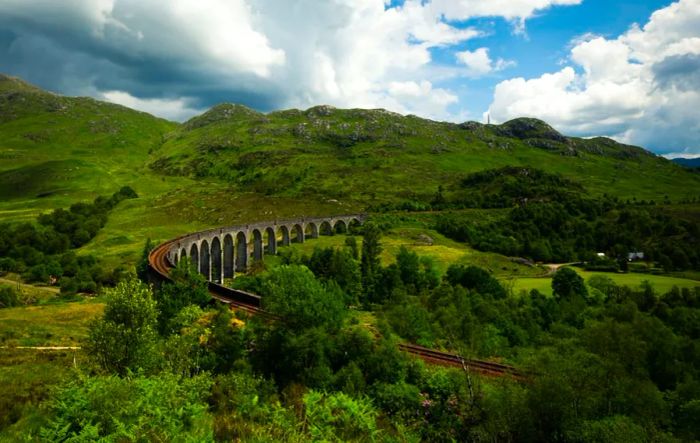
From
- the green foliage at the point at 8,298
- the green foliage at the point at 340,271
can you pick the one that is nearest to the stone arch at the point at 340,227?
the green foliage at the point at 340,271

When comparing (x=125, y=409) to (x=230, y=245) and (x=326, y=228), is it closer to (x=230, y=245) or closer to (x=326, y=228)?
(x=230, y=245)

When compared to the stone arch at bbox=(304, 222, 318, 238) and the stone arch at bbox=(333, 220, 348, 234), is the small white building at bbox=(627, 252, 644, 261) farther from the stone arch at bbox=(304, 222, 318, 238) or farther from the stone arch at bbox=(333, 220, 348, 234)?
the stone arch at bbox=(304, 222, 318, 238)

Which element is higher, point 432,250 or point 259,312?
point 259,312

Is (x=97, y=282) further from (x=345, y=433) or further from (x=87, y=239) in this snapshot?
(x=345, y=433)

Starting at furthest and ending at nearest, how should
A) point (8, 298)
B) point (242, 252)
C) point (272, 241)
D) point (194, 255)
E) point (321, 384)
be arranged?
1. point (272, 241)
2. point (242, 252)
3. point (194, 255)
4. point (8, 298)
5. point (321, 384)

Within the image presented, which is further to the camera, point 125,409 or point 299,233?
point 299,233

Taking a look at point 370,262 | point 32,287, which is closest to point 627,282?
point 370,262

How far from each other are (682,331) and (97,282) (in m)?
97.0


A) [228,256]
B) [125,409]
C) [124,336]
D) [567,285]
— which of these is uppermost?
[125,409]

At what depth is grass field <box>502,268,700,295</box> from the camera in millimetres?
81012

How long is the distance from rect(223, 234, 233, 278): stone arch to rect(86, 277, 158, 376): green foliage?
6152 cm

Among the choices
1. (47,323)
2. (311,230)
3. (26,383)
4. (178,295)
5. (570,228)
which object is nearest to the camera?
(26,383)

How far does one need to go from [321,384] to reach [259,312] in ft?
49.8

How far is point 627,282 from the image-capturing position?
88000 millimetres
